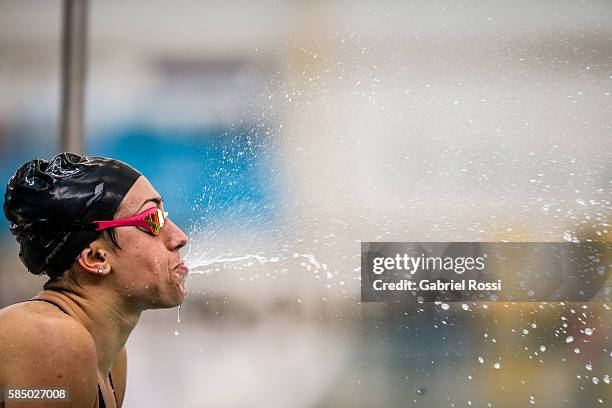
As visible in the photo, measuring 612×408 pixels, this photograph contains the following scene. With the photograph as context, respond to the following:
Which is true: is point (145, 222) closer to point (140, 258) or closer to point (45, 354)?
point (140, 258)

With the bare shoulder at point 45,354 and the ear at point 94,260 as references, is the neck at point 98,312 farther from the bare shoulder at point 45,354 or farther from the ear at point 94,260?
the bare shoulder at point 45,354

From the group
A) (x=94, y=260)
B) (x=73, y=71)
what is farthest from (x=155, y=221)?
(x=73, y=71)

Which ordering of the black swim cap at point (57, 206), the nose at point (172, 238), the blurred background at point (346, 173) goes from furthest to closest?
the blurred background at point (346, 173), the nose at point (172, 238), the black swim cap at point (57, 206)

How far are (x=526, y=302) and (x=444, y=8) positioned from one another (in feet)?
3.08

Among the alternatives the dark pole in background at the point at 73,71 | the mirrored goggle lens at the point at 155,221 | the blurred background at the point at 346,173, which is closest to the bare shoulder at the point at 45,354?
the mirrored goggle lens at the point at 155,221

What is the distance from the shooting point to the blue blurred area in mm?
2307

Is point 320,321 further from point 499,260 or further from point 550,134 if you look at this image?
point 550,134

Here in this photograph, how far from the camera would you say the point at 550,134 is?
2.24 meters

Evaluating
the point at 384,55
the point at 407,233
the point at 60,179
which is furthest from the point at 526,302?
the point at 60,179

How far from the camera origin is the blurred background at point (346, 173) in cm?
223

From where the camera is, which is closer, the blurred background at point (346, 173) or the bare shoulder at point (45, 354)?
the bare shoulder at point (45, 354)

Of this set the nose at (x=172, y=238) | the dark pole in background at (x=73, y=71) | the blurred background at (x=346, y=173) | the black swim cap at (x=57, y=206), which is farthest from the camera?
the dark pole in background at (x=73, y=71)

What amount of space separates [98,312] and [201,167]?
1.00m

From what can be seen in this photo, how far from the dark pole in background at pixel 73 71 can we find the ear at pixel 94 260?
106cm
